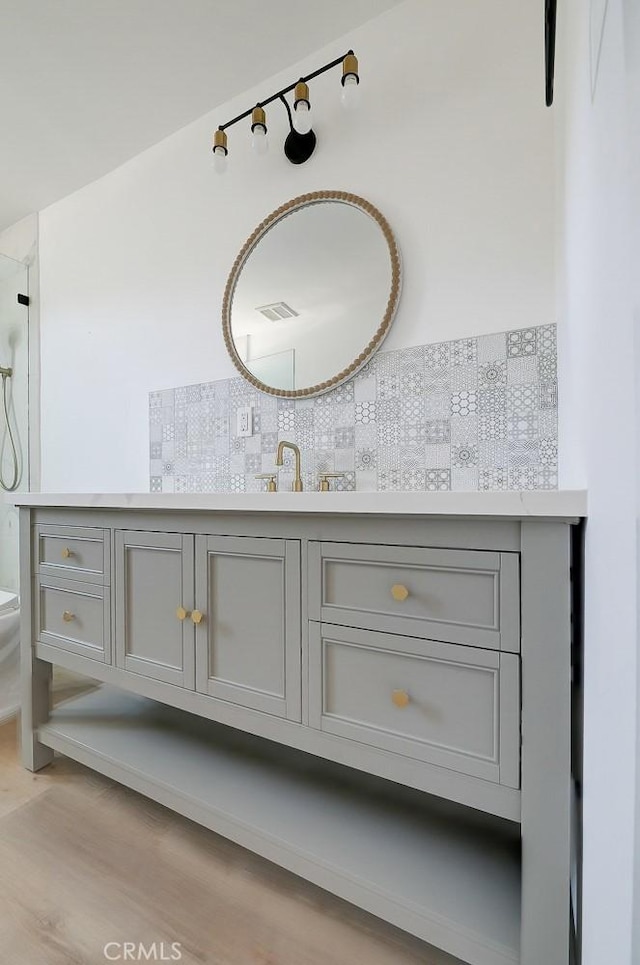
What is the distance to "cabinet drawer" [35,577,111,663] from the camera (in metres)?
1.40

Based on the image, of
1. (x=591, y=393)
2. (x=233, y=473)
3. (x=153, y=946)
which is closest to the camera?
(x=591, y=393)

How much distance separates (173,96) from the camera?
1.89 meters

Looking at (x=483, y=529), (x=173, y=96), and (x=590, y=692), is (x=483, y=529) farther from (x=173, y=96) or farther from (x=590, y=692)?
(x=173, y=96)

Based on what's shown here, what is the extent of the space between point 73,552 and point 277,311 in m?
1.05

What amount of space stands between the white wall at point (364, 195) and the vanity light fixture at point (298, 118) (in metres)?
0.05

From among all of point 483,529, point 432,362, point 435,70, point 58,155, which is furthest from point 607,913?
point 58,155

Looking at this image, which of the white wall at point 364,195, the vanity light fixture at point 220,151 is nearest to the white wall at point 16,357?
the white wall at point 364,195

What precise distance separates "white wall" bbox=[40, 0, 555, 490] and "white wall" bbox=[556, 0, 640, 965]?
0.58 meters

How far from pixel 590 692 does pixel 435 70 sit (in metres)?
1.71

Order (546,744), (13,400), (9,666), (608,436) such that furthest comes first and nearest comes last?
(13,400) < (9,666) < (546,744) < (608,436)

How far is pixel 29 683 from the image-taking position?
1558 millimetres

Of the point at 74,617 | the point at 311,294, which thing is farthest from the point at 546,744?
the point at 311,294

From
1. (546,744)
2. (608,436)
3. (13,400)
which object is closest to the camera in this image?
(608,436)

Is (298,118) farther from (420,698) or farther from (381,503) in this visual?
(420,698)
